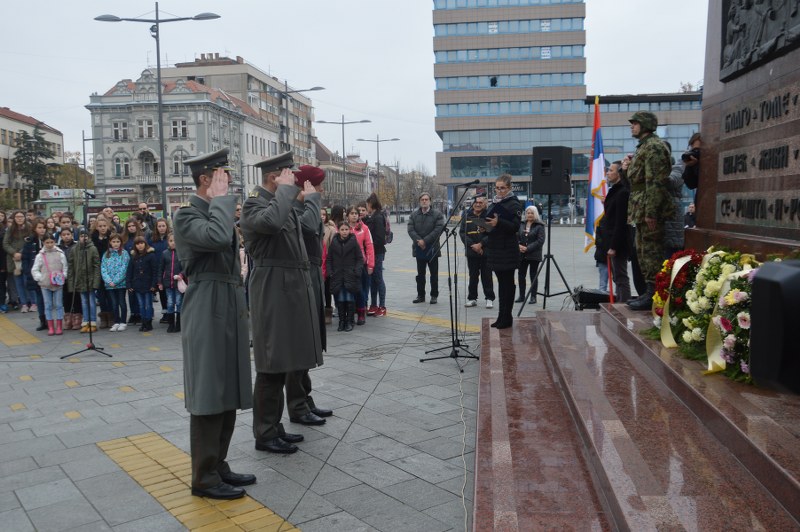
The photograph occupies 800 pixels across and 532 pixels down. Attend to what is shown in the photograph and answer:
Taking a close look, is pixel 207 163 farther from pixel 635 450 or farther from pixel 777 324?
pixel 777 324

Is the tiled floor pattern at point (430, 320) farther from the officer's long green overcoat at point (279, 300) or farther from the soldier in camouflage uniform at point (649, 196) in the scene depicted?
the officer's long green overcoat at point (279, 300)

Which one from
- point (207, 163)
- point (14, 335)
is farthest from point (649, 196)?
point (14, 335)

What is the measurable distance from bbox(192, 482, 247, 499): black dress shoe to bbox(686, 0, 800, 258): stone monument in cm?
421

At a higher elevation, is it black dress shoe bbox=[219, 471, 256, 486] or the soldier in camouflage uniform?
the soldier in camouflage uniform

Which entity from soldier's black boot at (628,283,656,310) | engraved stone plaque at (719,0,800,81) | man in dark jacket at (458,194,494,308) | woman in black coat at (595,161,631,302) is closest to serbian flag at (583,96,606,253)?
man in dark jacket at (458,194,494,308)

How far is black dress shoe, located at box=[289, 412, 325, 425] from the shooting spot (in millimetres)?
5902

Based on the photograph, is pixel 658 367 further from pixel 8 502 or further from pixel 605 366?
pixel 8 502

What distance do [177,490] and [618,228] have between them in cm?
620

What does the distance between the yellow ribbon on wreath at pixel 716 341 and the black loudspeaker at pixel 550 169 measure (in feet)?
21.2

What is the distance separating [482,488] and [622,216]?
5425 mm

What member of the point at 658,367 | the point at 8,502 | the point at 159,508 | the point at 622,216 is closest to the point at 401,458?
the point at 159,508

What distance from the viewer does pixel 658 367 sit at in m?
5.42

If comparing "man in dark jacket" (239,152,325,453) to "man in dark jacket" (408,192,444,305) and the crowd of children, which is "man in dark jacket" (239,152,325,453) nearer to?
the crowd of children

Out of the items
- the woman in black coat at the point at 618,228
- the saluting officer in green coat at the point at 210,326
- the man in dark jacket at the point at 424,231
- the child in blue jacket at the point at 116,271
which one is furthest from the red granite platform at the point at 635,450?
the child in blue jacket at the point at 116,271
